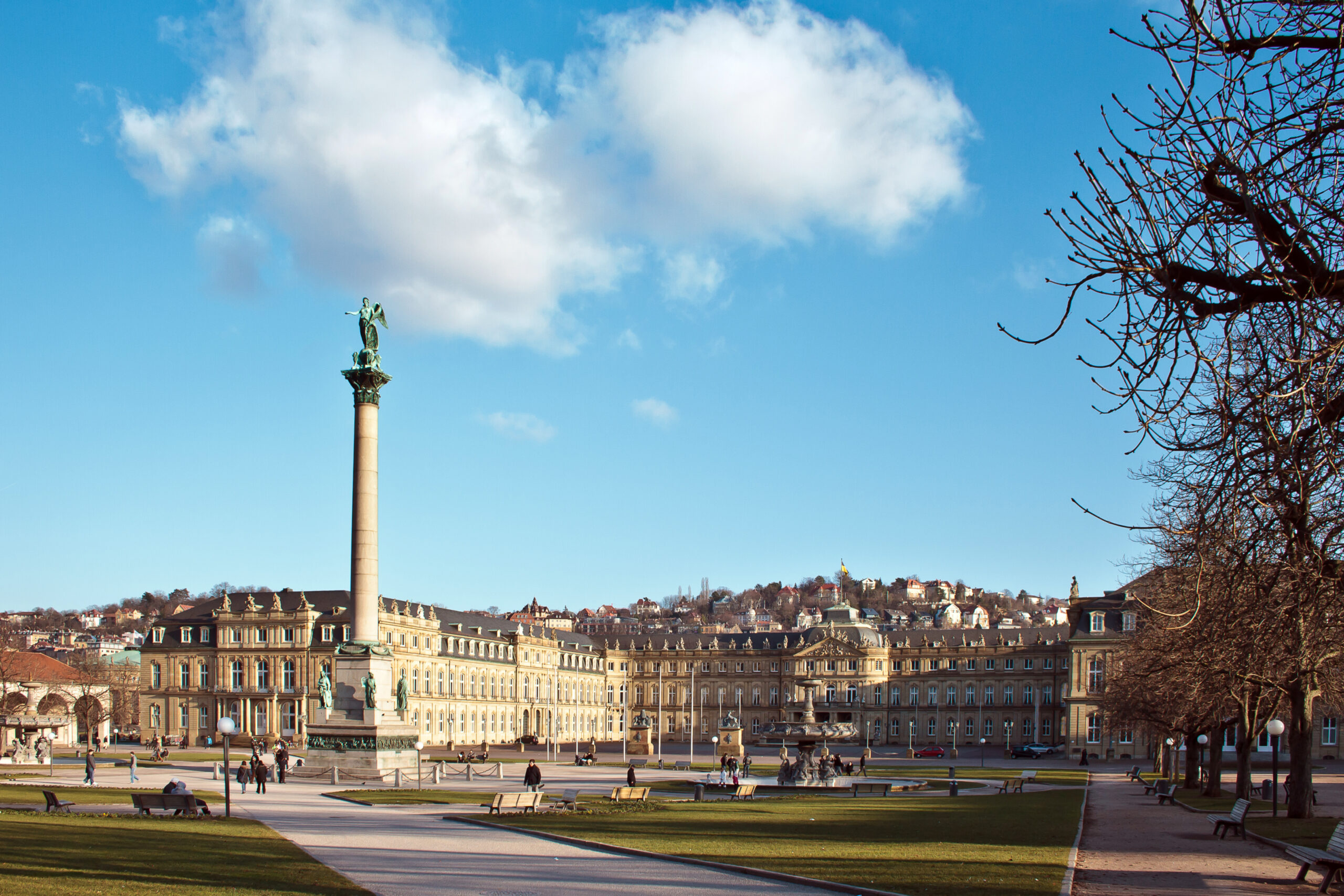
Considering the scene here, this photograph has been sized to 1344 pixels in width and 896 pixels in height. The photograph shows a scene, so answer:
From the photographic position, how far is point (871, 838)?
26922mm

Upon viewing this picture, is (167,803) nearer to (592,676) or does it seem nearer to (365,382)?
(365,382)

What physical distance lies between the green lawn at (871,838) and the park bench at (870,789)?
5901mm

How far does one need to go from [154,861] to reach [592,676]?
13581 cm

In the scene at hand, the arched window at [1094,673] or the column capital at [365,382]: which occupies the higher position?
the column capital at [365,382]

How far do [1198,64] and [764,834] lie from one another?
20828mm

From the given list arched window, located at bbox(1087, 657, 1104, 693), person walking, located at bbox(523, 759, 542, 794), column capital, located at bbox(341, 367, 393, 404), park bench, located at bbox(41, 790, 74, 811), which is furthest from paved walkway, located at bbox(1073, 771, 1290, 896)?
arched window, located at bbox(1087, 657, 1104, 693)

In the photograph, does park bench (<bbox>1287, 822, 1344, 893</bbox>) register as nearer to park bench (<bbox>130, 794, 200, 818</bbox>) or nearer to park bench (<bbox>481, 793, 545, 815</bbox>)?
park bench (<bbox>481, 793, 545, 815</bbox>)

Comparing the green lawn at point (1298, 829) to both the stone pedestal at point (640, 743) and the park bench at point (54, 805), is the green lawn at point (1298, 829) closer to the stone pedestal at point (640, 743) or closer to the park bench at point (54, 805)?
the park bench at point (54, 805)

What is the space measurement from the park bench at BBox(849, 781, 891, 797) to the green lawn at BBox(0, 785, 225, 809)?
23.9 metres

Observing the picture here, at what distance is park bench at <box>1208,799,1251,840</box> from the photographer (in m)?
28.6

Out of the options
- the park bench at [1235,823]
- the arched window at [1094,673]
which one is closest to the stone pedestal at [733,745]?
the arched window at [1094,673]

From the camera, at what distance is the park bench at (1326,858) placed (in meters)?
18.5

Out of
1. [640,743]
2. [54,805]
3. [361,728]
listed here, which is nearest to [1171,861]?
[54,805]

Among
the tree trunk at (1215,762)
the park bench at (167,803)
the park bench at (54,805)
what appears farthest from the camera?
the tree trunk at (1215,762)
